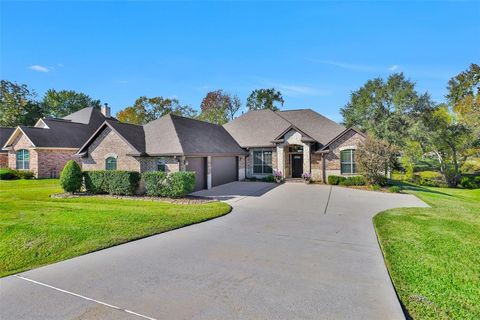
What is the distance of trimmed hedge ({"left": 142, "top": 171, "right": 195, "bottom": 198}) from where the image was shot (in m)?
13.6

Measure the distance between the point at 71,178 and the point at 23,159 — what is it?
630 inches

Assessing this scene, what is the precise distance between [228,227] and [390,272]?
478cm

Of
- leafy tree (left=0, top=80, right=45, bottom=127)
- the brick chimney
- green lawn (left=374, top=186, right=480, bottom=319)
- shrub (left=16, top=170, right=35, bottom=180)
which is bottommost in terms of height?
green lawn (left=374, top=186, right=480, bottom=319)

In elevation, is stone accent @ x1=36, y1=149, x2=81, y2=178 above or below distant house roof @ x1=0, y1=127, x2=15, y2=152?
below

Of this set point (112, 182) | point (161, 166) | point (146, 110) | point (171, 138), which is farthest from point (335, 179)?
point (146, 110)

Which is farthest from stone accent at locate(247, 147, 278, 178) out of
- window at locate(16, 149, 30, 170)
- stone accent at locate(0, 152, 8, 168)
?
stone accent at locate(0, 152, 8, 168)

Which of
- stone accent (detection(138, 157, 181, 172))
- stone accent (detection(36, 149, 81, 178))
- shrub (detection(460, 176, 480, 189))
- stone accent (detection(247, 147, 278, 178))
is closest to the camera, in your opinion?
stone accent (detection(138, 157, 181, 172))

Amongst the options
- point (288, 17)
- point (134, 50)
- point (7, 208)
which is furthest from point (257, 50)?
point (7, 208)

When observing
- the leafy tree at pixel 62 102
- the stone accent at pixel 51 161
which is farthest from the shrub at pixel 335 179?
the leafy tree at pixel 62 102

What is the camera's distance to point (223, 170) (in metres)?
20.3

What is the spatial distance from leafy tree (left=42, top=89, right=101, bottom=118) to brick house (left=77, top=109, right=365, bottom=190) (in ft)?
180

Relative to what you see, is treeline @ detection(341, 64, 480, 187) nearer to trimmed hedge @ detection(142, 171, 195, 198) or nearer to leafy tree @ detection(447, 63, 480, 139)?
leafy tree @ detection(447, 63, 480, 139)

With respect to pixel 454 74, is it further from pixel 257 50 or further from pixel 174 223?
pixel 174 223

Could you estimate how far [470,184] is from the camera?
25.6 m
